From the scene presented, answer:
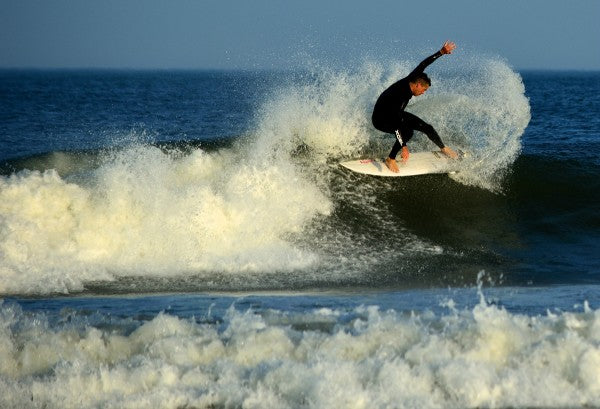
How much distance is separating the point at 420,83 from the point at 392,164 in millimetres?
1548

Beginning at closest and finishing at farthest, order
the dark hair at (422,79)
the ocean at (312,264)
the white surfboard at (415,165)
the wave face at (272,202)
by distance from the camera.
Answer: the ocean at (312,264) < the wave face at (272,202) < the dark hair at (422,79) < the white surfboard at (415,165)

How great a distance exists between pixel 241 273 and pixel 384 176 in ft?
11.6

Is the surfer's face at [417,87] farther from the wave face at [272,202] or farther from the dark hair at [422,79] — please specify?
the wave face at [272,202]

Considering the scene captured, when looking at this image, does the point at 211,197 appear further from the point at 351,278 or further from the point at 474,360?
the point at 474,360

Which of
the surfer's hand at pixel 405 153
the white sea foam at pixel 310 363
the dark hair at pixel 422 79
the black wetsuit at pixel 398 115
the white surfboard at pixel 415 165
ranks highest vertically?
the dark hair at pixel 422 79

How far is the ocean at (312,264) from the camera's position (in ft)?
18.2

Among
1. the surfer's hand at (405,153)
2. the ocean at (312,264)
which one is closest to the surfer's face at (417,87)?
the surfer's hand at (405,153)

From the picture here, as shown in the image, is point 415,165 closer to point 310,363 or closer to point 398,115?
point 398,115

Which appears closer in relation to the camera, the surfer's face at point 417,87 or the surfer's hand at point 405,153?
the surfer's face at point 417,87

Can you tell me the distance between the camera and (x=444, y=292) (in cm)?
814

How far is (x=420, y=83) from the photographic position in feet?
33.5

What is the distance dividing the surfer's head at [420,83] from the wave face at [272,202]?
186 cm

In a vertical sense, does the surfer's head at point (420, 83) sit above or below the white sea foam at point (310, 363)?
above

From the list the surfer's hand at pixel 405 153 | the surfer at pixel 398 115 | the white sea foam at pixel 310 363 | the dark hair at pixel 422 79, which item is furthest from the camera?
the surfer's hand at pixel 405 153
